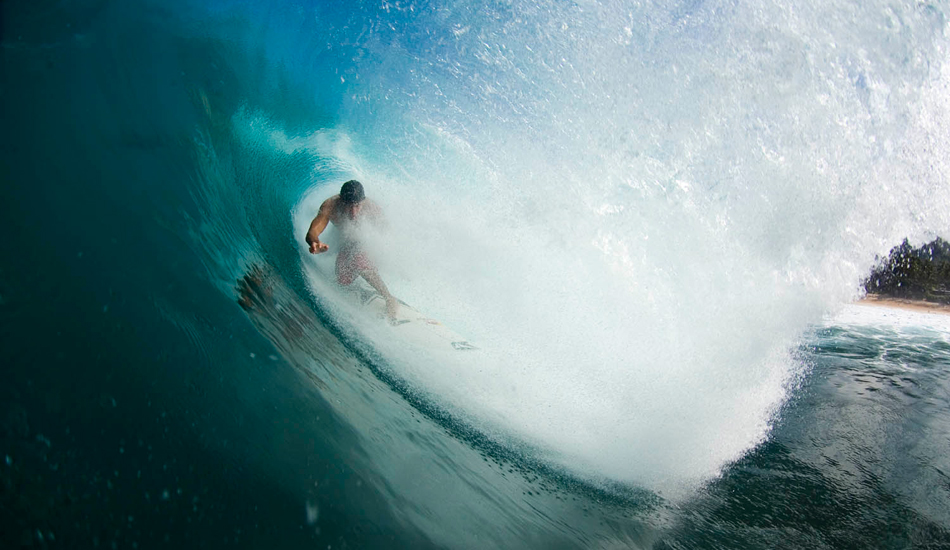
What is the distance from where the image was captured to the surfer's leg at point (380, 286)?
148 inches

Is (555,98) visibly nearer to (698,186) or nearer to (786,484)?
(698,186)

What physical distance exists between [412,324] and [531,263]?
1.05 metres

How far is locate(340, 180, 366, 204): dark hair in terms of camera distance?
12.1ft

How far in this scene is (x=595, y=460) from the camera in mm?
3359

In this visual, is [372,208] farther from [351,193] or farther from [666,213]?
[666,213]

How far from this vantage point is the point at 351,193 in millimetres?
3682

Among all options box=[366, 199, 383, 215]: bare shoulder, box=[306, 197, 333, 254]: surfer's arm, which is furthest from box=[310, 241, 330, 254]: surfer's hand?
box=[366, 199, 383, 215]: bare shoulder

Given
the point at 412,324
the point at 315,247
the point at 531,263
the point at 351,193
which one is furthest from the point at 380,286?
the point at 531,263

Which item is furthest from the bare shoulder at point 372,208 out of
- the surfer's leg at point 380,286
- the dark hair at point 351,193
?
the surfer's leg at point 380,286

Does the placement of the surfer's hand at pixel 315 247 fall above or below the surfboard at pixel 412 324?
above

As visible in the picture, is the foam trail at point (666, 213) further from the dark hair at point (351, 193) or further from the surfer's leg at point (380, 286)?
the dark hair at point (351, 193)

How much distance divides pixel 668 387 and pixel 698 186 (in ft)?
4.92

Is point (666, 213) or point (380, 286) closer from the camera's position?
point (666, 213)

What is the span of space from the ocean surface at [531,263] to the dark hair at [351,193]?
1.22 feet
